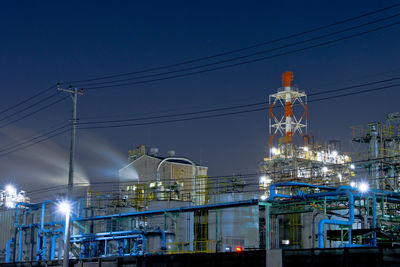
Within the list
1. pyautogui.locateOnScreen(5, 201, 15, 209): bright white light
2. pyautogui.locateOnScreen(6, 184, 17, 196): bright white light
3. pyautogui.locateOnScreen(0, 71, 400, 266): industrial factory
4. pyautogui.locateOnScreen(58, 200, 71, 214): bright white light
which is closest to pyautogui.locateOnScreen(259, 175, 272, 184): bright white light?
pyautogui.locateOnScreen(0, 71, 400, 266): industrial factory

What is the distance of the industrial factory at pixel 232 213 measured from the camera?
30.0m

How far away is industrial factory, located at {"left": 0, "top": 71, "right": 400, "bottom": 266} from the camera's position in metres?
30.0

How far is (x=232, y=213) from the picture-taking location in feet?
120

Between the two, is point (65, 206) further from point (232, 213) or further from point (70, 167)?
point (232, 213)

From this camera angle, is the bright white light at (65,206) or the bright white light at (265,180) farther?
the bright white light at (265,180)

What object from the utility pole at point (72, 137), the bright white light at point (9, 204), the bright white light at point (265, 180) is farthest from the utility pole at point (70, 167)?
the bright white light at point (9, 204)

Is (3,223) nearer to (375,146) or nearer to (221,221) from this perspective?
(221,221)

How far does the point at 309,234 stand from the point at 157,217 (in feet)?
35.8

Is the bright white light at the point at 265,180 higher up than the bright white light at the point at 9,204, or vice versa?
the bright white light at the point at 265,180

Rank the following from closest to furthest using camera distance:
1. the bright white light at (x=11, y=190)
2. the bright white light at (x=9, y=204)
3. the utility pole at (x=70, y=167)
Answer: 1. the utility pole at (x=70, y=167)
2. the bright white light at (x=9, y=204)
3. the bright white light at (x=11, y=190)

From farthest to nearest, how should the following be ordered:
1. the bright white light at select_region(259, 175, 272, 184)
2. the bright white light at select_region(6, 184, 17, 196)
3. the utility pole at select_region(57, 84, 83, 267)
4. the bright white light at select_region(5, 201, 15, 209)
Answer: the bright white light at select_region(6, 184, 17, 196) → the bright white light at select_region(5, 201, 15, 209) → the bright white light at select_region(259, 175, 272, 184) → the utility pole at select_region(57, 84, 83, 267)

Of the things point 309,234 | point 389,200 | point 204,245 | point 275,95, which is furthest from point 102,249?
point 275,95

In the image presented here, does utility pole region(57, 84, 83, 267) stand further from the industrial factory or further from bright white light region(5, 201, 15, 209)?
bright white light region(5, 201, 15, 209)

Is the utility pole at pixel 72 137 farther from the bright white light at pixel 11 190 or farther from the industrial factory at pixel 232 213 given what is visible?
the bright white light at pixel 11 190
